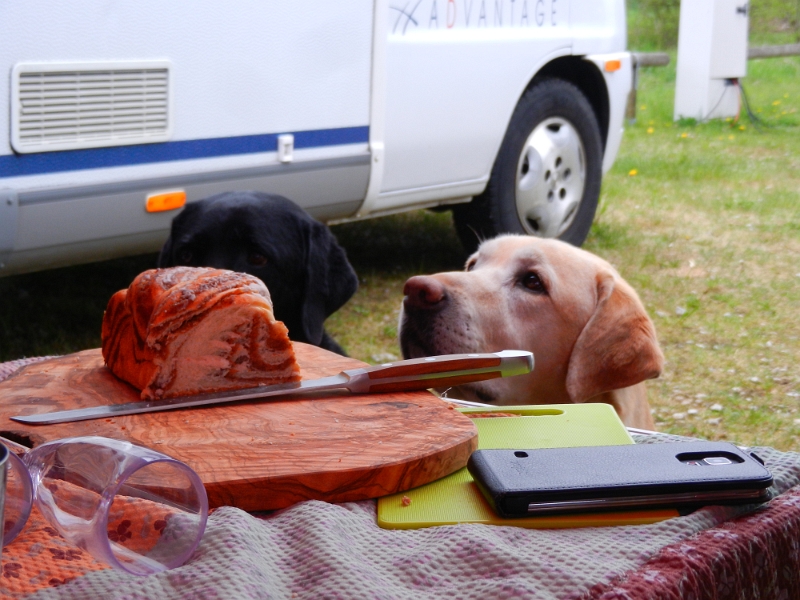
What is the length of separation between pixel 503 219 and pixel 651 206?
3.56 m

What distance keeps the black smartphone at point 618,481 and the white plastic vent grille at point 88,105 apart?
3290 mm

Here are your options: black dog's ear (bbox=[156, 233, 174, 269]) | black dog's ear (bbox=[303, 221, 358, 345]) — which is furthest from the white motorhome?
black dog's ear (bbox=[303, 221, 358, 345])

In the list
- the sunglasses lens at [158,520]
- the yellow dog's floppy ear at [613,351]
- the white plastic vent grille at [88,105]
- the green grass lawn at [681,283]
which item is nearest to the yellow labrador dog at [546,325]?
the yellow dog's floppy ear at [613,351]

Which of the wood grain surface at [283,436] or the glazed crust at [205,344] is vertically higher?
the glazed crust at [205,344]

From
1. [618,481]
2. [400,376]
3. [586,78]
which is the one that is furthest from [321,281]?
[586,78]

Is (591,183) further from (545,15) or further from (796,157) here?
(796,157)

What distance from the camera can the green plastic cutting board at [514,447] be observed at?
1.36 meters

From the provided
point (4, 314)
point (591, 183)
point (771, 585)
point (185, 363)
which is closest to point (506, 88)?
point (591, 183)

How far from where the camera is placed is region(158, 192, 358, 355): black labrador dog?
11.1 ft

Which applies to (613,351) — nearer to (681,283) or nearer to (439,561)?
(439,561)

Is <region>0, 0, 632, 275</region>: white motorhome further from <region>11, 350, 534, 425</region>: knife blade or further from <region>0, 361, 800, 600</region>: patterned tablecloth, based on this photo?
<region>0, 361, 800, 600</region>: patterned tablecloth

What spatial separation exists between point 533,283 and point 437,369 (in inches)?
48.1

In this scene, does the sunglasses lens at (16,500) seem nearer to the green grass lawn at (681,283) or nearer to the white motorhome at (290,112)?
the white motorhome at (290,112)

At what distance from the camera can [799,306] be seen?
6.75 m
